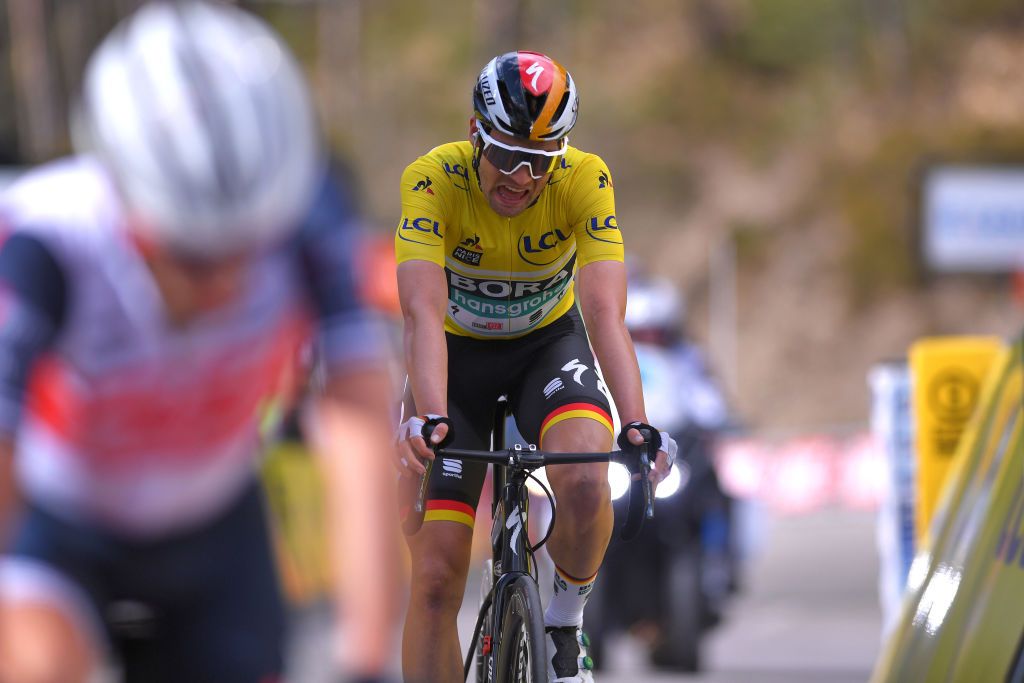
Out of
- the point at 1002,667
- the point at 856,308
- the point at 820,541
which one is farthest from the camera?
the point at 856,308

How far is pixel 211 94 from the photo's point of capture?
3.14 meters

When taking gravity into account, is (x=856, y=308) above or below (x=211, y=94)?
above

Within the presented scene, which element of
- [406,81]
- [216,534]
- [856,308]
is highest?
[406,81]

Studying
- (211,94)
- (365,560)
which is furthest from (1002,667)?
(211,94)

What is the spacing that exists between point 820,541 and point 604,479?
1597 cm

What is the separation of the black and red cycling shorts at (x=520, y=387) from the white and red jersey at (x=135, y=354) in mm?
1002

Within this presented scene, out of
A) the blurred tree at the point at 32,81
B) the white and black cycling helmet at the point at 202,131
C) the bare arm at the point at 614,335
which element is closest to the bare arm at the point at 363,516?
the white and black cycling helmet at the point at 202,131

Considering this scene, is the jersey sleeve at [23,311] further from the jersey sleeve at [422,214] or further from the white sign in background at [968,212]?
the white sign in background at [968,212]

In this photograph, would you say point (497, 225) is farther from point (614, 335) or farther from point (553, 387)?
point (553, 387)

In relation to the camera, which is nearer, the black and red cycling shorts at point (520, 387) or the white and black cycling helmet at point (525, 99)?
the white and black cycling helmet at point (525, 99)

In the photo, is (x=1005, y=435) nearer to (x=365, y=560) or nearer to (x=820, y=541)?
(x=365, y=560)

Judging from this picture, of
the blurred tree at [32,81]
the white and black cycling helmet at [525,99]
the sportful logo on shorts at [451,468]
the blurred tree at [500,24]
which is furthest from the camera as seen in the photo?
the blurred tree at [500,24]

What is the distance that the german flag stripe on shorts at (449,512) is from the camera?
4.39 m

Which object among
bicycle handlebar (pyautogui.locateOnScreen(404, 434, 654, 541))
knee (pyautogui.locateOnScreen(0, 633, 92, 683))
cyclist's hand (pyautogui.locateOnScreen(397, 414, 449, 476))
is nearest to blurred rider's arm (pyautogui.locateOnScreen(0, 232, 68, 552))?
knee (pyautogui.locateOnScreen(0, 633, 92, 683))
